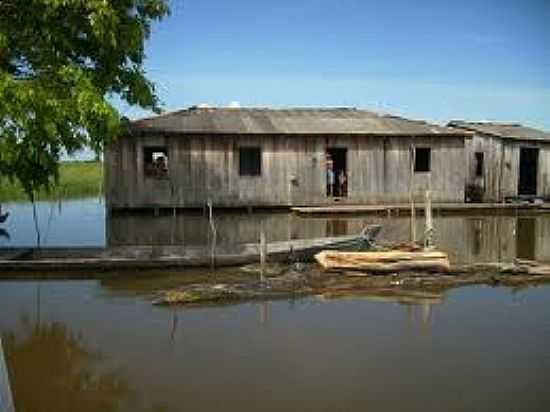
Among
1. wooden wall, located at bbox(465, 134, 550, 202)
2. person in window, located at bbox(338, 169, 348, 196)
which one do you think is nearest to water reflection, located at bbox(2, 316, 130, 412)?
person in window, located at bbox(338, 169, 348, 196)

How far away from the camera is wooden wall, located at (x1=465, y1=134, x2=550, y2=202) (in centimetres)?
2939

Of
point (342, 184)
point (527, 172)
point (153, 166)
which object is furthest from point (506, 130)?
point (153, 166)

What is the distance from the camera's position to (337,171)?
28609mm

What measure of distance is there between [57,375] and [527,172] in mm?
27147

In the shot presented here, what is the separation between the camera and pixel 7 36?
45.5 feet

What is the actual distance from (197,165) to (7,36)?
12.0 meters

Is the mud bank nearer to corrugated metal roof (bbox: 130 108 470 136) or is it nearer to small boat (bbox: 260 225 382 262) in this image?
small boat (bbox: 260 225 382 262)

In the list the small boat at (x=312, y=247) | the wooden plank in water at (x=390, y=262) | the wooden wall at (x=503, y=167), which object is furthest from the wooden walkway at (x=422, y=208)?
the wooden plank in water at (x=390, y=262)

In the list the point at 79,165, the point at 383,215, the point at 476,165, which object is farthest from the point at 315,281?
the point at 79,165

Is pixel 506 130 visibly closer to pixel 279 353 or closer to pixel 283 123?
pixel 283 123

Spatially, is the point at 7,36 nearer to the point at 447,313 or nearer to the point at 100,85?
the point at 100,85

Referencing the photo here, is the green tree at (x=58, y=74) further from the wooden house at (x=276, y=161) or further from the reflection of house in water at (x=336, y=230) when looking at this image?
the wooden house at (x=276, y=161)

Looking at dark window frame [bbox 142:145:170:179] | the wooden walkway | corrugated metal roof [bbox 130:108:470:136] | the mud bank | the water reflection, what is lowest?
the water reflection

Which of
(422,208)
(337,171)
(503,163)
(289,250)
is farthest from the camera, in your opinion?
(503,163)
